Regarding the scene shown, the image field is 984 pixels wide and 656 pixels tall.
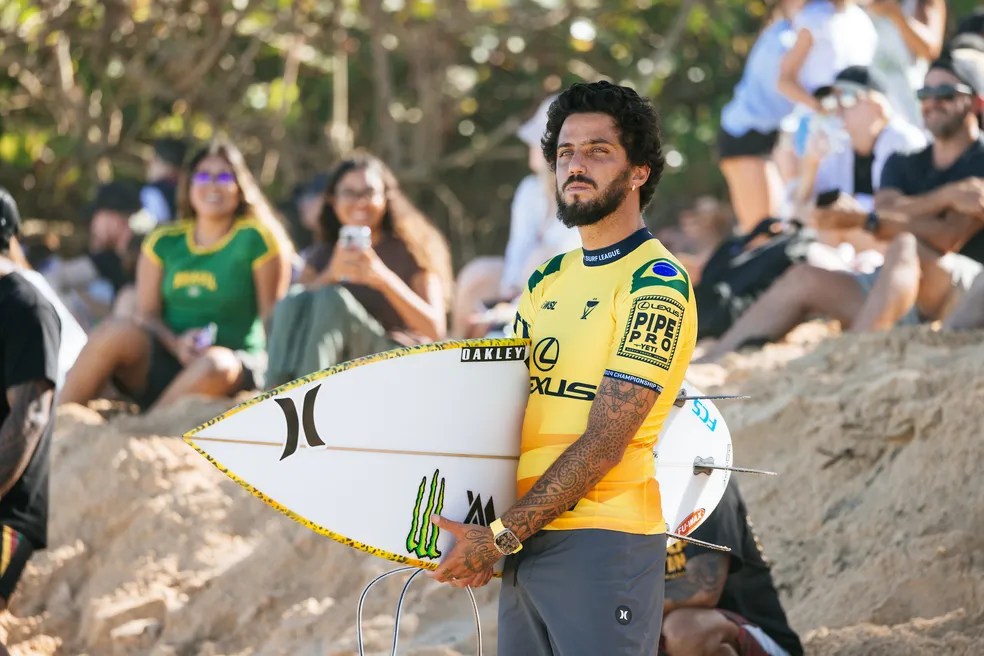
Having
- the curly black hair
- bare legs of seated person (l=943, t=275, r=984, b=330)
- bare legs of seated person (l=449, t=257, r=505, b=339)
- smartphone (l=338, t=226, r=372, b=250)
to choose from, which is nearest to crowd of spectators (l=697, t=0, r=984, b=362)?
bare legs of seated person (l=943, t=275, r=984, b=330)

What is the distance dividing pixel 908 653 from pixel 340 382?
74.4 inches

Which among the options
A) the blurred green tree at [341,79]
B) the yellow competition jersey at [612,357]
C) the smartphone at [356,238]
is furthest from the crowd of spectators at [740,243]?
the blurred green tree at [341,79]

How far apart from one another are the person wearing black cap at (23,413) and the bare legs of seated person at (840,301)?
308 cm

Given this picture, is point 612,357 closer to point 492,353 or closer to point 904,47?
point 492,353

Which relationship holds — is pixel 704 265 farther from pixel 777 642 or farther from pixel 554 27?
pixel 554 27

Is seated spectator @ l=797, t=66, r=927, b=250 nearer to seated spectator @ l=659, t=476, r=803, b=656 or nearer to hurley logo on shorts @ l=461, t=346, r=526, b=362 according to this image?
seated spectator @ l=659, t=476, r=803, b=656

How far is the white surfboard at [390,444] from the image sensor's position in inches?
124

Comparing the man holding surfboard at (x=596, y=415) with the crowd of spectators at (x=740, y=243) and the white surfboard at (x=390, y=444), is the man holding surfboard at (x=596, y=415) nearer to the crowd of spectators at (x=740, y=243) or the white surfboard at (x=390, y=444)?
the white surfboard at (x=390, y=444)

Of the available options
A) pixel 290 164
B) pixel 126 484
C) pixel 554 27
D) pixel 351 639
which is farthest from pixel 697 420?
pixel 290 164

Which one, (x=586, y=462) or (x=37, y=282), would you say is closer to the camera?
(x=586, y=462)

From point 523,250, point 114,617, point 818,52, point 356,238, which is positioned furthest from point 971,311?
point 114,617

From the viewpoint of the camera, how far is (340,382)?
3.23 meters

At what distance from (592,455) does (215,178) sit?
4362mm

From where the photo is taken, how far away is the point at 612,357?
2906 millimetres
